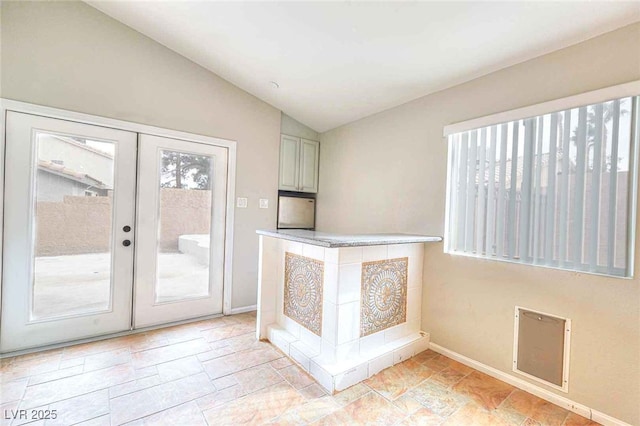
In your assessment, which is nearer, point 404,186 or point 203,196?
point 404,186

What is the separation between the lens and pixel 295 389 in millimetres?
1907

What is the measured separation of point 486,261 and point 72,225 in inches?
140

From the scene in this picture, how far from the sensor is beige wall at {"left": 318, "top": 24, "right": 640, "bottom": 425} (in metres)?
1.66

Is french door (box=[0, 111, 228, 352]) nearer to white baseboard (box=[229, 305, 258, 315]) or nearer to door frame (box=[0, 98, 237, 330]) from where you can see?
door frame (box=[0, 98, 237, 330])

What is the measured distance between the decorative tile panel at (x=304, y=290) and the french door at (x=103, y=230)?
1.17 m

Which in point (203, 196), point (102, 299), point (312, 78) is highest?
point (312, 78)

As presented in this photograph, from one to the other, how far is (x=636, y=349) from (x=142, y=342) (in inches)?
142

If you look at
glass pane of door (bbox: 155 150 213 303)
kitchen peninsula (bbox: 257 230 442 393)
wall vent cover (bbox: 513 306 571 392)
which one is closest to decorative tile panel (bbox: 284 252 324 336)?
kitchen peninsula (bbox: 257 230 442 393)

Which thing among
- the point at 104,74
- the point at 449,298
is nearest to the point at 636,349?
the point at 449,298

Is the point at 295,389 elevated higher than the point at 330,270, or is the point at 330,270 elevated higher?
the point at 330,270

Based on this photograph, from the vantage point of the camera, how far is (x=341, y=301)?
1954 millimetres

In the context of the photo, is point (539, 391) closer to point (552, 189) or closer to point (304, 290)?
point (552, 189)

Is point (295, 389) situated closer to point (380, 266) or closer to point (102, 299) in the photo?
point (380, 266)

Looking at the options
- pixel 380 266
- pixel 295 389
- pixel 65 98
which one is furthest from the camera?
pixel 65 98
